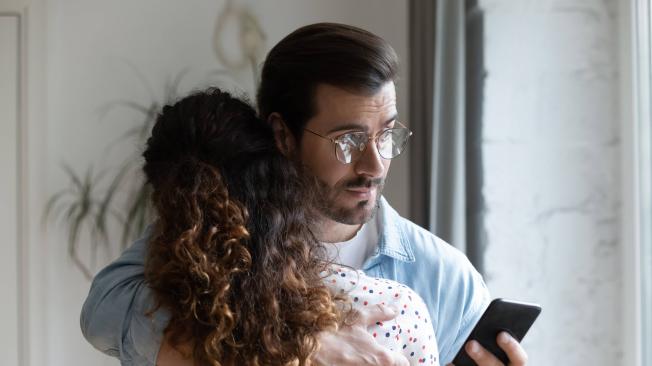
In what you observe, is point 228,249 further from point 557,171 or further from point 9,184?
point 9,184

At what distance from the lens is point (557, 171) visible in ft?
7.06

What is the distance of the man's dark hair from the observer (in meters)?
1.48

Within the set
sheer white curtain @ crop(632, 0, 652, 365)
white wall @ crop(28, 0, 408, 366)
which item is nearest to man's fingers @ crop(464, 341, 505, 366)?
sheer white curtain @ crop(632, 0, 652, 365)

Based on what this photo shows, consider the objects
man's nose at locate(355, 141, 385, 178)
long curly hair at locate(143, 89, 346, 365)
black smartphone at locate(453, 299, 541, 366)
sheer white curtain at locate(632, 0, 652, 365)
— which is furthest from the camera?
sheer white curtain at locate(632, 0, 652, 365)

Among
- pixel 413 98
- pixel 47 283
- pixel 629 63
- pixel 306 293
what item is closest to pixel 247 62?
pixel 413 98

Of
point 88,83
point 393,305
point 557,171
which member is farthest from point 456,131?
point 88,83

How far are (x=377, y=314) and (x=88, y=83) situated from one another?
2.11m

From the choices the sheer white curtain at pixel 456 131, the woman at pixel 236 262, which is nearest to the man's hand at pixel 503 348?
the woman at pixel 236 262

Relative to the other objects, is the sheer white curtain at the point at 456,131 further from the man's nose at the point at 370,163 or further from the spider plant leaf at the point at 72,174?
the spider plant leaf at the point at 72,174

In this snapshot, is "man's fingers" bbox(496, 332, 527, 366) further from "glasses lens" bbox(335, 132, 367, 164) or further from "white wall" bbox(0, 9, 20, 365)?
"white wall" bbox(0, 9, 20, 365)

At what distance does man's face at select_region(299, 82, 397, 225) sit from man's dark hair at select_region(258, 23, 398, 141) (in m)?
0.02

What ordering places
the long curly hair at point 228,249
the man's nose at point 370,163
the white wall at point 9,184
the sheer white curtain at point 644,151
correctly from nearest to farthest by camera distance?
the long curly hair at point 228,249, the man's nose at point 370,163, the sheer white curtain at point 644,151, the white wall at point 9,184

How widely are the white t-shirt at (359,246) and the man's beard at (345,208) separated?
0.09 metres

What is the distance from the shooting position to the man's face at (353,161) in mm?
1465
